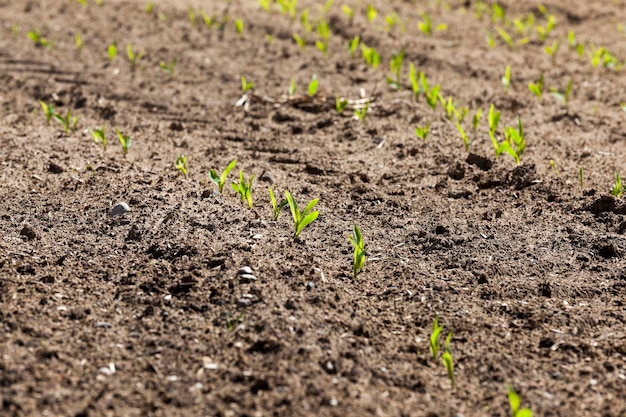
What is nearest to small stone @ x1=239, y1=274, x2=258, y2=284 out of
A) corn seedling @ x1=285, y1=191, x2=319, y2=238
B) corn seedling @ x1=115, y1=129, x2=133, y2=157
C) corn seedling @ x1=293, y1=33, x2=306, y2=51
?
corn seedling @ x1=285, y1=191, x2=319, y2=238

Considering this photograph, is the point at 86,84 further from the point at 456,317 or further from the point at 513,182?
the point at 456,317

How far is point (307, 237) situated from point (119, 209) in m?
0.81

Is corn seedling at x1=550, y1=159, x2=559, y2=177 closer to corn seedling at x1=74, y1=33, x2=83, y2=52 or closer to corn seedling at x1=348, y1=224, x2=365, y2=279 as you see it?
corn seedling at x1=348, y1=224, x2=365, y2=279

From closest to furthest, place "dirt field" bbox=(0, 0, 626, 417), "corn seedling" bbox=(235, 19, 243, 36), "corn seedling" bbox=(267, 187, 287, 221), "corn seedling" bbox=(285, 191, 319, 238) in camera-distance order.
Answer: "dirt field" bbox=(0, 0, 626, 417) < "corn seedling" bbox=(285, 191, 319, 238) < "corn seedling" bbox=(267, 187, 287, 221) < "corn seedling" bbox=(235, 19, 243, 36)

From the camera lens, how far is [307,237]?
3191 mm

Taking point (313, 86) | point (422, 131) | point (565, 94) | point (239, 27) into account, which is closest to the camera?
point (422, 131)

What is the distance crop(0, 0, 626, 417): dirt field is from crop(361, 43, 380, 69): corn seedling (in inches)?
2.8

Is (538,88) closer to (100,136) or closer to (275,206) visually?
(275,206)

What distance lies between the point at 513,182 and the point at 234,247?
4.63 feet

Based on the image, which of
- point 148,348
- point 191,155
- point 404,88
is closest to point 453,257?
point 148,348

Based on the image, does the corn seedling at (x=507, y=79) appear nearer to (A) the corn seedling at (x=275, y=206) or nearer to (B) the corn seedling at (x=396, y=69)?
(B) the corn seedling at (x=396, y=69)

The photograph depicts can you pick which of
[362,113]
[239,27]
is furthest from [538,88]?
[239,27]

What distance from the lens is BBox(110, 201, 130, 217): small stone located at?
328cm

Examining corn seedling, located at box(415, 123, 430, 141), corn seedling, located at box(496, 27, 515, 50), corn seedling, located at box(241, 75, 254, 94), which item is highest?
corn seedling, located at box(496, 27, 515, 50)
